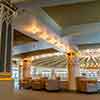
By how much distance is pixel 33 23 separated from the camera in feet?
20.5

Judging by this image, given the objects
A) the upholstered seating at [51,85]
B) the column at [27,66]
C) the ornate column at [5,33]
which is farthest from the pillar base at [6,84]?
the column at [27,66]

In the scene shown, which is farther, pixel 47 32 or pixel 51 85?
pixel 51 85

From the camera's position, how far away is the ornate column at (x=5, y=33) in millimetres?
3508

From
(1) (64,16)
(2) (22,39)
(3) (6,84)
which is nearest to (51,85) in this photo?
(2) (22,39)

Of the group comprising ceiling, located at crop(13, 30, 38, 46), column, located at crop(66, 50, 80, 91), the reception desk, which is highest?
ceiling, located at crop(13, 30, 38, 46)

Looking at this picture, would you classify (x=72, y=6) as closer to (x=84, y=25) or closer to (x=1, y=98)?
(x=84, y=25)

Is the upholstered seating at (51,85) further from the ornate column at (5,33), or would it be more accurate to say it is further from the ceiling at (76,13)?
the ornate column at (5,33)

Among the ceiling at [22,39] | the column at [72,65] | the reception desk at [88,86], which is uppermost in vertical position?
the ceiling at [22,39]

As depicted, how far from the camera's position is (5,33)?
3.60 m

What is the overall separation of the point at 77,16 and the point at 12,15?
9.73 feet

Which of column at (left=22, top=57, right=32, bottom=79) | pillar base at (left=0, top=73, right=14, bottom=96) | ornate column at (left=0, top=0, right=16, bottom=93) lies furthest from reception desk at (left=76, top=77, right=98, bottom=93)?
column at (left=22, top=57, right=32, bottom=79)

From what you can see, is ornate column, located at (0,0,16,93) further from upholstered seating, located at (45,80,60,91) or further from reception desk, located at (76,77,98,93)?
upholstered seating, located at (45,80,60,91)

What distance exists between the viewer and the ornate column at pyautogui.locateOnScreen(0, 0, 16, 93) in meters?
3.51

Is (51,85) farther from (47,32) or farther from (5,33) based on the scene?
(5,33)
